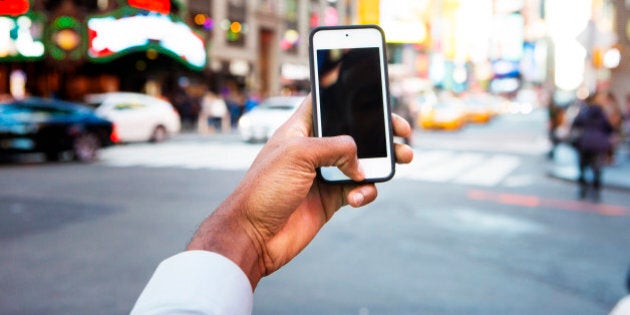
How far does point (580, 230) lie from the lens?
8.78m

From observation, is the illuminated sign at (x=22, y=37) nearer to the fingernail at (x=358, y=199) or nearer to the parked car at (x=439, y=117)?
the parked car at (x=439, y=117)

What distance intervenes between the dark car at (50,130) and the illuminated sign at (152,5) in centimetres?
1590

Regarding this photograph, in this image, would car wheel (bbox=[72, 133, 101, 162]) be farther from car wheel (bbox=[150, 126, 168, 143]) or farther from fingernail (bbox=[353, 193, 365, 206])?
fingernail (bbox=[353, 193, 365, 206])

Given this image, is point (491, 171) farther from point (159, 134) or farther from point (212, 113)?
point (212, 113)

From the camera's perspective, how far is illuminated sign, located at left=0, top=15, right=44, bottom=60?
31.8 meters

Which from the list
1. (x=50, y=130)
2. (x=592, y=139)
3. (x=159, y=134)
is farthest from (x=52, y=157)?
(x=592, y=139)

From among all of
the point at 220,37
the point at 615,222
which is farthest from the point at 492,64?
the point at 615,222

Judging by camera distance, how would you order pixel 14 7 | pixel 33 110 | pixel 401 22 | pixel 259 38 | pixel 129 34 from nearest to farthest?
pixel 33 110, pixel 129 34, pixel 14 7, pixel 259 38, pixel 401 22

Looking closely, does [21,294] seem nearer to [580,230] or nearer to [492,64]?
[580,230]

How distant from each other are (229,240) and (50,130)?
15833 millimetres

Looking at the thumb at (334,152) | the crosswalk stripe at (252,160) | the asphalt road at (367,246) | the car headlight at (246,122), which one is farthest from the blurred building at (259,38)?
the thumb at (334,152)

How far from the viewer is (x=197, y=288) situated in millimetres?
1296

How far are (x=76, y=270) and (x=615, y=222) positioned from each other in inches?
282

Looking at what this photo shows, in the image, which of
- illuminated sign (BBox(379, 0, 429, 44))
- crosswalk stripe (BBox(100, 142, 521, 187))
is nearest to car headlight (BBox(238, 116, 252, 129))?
crosswalk stripe (BBox(100, 142, 521, 187))
